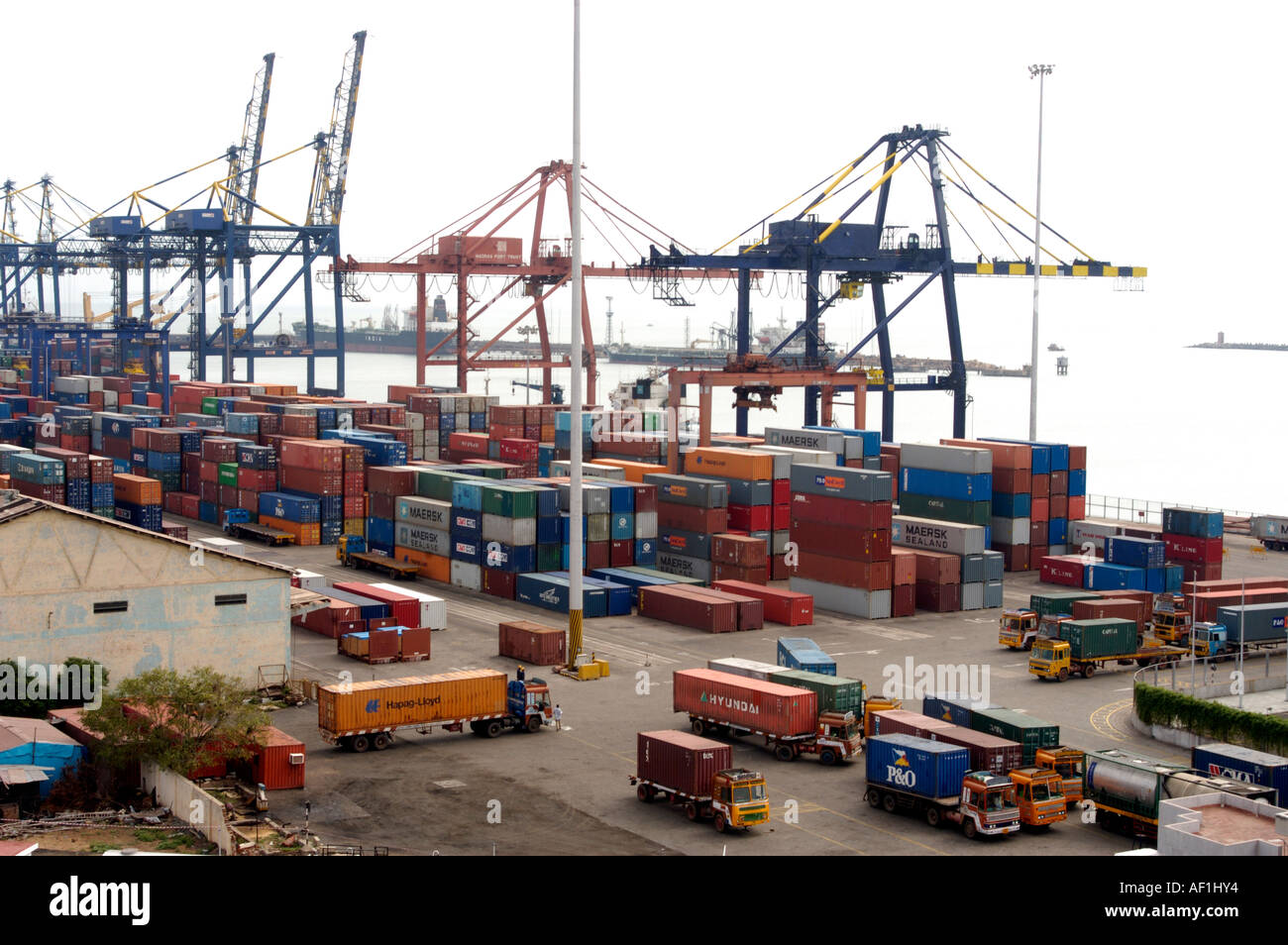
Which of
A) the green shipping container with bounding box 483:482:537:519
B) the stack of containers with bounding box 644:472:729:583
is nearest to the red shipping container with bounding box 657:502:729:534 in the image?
the stack of containers with bounding box 644:472:729:583

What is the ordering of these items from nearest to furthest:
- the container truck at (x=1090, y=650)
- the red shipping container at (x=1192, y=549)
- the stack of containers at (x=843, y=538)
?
the container truck at (x=1090, y=650), the stack of containers at (x=843, y=538), the red shipping container at (x=1192, y=549)

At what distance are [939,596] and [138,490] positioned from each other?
3609cm

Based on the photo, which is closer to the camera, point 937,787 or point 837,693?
point 937,787

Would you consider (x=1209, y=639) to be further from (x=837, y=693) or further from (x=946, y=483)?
(x=837, y=693)

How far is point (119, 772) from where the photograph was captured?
30344mm

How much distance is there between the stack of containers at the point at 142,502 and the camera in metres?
63.0

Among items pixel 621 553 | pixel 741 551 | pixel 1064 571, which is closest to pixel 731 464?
pixel 741 551

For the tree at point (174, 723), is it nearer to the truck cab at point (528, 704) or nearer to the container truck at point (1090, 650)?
the truck cab at point (528, 704)

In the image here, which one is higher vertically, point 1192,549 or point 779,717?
point 1192,549

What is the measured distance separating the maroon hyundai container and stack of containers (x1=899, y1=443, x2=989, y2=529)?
33.4 meters

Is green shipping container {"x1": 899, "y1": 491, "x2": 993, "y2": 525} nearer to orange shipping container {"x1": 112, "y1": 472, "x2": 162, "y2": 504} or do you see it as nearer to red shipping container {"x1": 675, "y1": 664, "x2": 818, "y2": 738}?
red shipping container {"x1": 675, "y1": 664, "x2": 818, "y2": 738}

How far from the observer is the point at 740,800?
93.9ft

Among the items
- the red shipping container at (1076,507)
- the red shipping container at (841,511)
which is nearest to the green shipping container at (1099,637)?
the red shipping container at (841,511)

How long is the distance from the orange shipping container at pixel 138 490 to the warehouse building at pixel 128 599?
2231 cm
